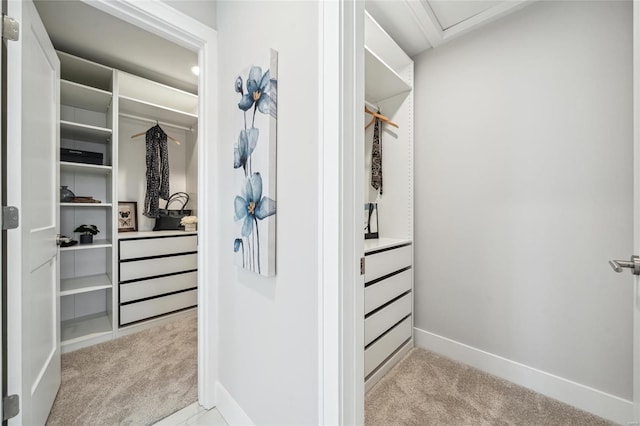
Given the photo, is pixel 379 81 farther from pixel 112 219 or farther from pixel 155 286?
pixel 155 286

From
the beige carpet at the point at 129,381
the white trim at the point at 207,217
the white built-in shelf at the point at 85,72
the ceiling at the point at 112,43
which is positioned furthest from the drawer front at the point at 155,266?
the ceiling at the point at 112,43

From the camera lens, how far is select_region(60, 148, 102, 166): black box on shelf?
2162 millimetres

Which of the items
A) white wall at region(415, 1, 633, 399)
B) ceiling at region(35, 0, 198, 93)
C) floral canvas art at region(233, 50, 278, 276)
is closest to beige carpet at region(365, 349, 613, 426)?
Result: white wall at region(415, 1, 633, 399)

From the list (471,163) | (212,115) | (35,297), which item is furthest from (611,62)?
(35,297)

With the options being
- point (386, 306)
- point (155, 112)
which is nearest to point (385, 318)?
point (386, 306)

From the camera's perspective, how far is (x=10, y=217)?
1.05 meters

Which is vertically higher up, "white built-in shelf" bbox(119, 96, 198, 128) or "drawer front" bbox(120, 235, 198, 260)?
"white built-in shelf" bbox(119, 96, 198, 128)

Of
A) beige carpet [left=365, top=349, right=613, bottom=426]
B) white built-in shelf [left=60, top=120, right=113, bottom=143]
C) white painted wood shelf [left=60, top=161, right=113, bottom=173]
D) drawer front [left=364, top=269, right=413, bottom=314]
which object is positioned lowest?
beige carpet [left=365, top=349, right=613, bottom=426]

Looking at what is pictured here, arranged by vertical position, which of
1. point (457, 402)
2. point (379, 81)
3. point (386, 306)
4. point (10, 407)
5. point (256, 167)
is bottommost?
point (457, 402)

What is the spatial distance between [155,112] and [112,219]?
4.03 ft

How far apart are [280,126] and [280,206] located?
1.10ft

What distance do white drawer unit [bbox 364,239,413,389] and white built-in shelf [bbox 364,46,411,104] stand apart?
1.21 m

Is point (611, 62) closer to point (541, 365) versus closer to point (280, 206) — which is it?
point (541, 365)

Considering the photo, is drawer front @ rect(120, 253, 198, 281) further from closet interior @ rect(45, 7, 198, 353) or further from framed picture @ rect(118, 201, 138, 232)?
framed picture @ rect(118, 201, 138, 232)
